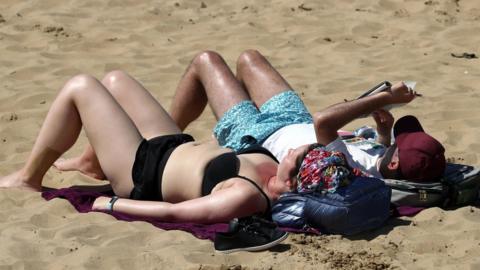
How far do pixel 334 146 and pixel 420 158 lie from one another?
46 cm

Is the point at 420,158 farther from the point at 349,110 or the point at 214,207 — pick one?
the point at 214,207

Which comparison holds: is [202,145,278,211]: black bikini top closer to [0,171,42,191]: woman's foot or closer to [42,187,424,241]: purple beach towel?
[42,187,424,241]: purple beach towel

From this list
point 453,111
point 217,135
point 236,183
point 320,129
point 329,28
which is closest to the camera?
point 236,183

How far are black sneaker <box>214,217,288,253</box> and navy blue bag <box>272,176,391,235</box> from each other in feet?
0.94

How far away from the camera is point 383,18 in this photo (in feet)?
31.2

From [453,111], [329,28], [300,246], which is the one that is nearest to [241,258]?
[300,246]

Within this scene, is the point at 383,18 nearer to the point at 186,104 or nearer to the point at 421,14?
the point at 421,14

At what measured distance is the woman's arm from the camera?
4934mm

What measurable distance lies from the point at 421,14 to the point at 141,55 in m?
2.80

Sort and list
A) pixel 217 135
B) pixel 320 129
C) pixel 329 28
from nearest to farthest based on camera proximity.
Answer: pixel 320 129
pixel 217 135
pixel 329 28

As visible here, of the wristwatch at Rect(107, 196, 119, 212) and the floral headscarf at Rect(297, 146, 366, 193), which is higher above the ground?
the floral headscarf at Rect(297, 146, 366, 193)

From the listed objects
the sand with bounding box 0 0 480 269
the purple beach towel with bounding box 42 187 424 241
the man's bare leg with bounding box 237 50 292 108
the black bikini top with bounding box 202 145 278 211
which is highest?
the man's bare leg with bounding box 237 50 292 108

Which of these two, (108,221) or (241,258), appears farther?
(108,221)

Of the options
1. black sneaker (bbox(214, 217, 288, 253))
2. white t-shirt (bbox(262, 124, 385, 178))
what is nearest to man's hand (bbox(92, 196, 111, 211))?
black sneaker (bbox(214, 217, 288, 253))
